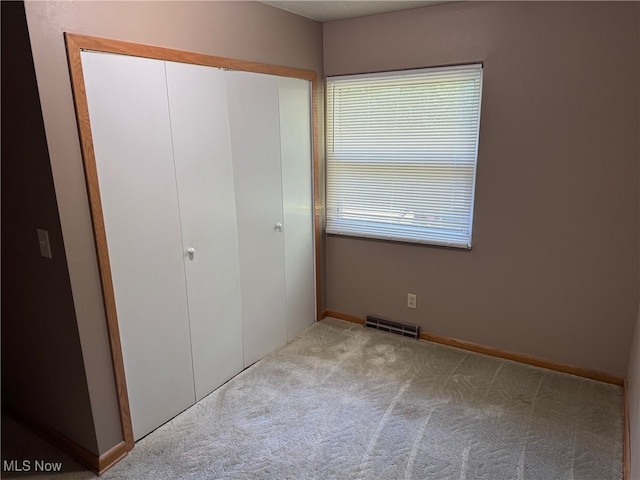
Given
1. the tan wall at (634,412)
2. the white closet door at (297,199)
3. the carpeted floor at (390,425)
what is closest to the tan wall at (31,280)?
the carpeted floor at (390,425)

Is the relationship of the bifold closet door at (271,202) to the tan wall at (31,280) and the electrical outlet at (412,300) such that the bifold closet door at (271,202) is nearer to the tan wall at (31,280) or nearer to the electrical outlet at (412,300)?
the electrical outlet at (412,300)

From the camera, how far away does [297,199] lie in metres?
2.95

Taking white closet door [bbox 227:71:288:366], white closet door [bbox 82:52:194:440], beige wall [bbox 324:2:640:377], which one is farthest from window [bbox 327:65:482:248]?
white closet door [bbox 82:52:194:440]

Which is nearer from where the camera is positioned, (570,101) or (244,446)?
(244,446)

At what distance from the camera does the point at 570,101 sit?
7.53 feet

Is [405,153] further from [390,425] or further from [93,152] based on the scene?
[93,152]

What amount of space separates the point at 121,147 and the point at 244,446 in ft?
4.89

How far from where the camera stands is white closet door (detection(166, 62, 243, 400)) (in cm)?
207

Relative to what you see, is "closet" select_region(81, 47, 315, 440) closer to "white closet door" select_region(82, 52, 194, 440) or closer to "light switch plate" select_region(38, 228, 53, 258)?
"white closet door" select_region(82, 52, 194, 440)

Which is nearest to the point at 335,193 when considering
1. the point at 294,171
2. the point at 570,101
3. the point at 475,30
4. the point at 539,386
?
the point at 294,171

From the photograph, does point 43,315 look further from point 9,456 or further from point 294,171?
point 294,171

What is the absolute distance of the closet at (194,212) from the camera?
6.02 ft

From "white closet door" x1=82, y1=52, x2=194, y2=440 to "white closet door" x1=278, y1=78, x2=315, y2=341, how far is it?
90cm

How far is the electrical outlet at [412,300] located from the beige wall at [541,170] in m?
0.10
